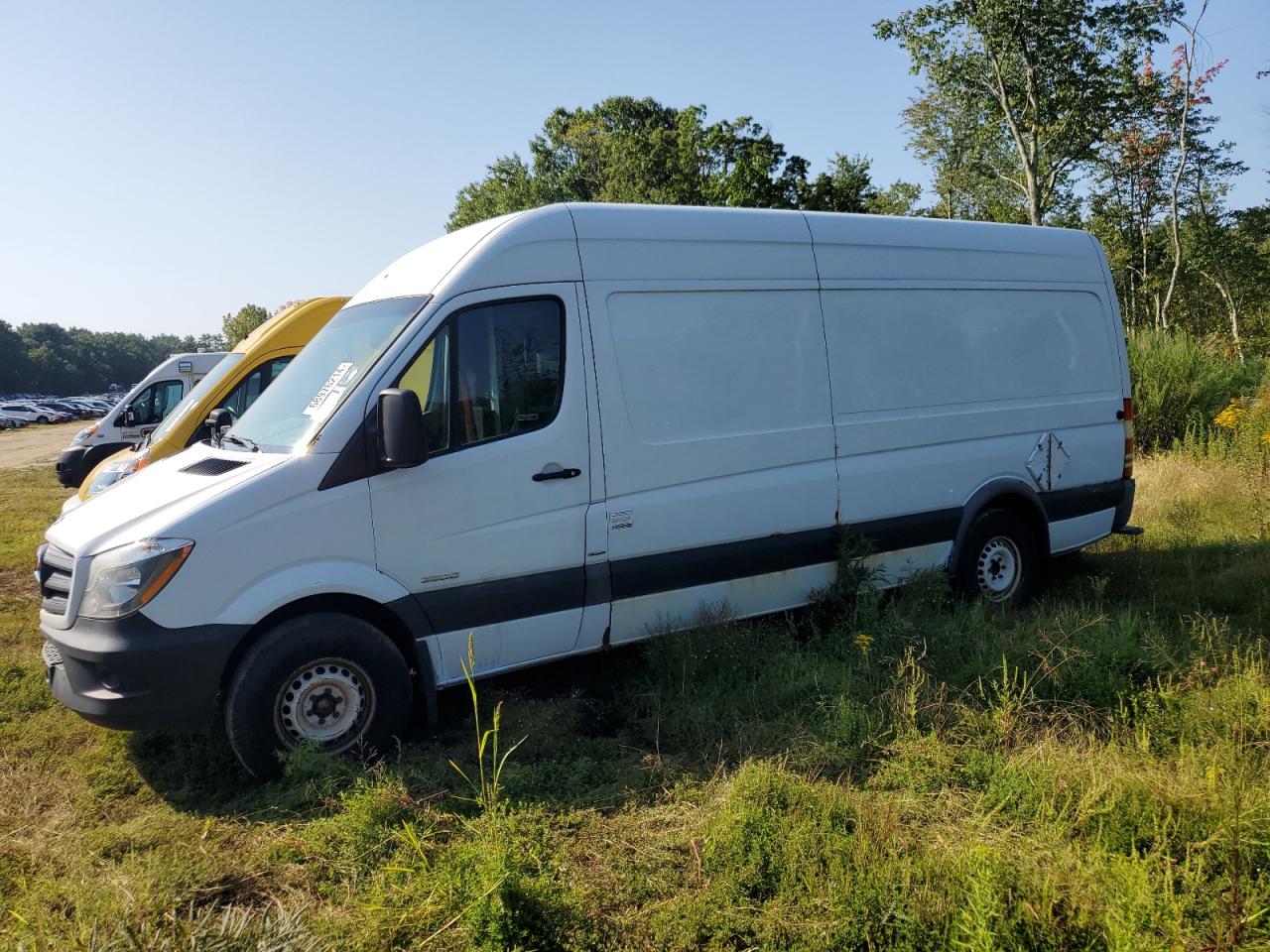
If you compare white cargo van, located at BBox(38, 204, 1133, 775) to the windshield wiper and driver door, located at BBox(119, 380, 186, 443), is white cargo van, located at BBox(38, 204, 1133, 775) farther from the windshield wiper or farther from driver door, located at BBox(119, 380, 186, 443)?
driver door, located at BBox(119, 380, 186, 443)

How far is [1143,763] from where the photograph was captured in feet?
12.6

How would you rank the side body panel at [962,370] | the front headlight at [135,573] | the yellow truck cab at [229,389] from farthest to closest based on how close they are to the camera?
the yellow truck cab at [229,389]
the side body panel at [962,370]
the front headlight at [135,573]

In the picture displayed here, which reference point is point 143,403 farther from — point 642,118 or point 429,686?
point 642,118

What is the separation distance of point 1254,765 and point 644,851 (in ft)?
8.34

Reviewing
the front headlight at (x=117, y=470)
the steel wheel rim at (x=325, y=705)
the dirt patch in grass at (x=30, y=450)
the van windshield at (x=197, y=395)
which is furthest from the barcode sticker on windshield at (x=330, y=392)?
the dirt patch in grass at (x=30, y=450)

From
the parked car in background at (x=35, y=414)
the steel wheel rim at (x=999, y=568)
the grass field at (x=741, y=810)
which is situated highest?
the parked car in background at (x=35, y=414)

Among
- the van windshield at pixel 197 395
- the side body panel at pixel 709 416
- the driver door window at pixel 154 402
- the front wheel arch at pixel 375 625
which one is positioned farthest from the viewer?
the driver door window at pixel 154 402

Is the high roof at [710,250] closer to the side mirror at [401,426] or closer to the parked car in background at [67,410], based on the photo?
the side mirror at [401,426]

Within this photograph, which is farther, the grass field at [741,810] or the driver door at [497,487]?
the driver door at [497,487]

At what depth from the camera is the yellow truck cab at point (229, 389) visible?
31.2ft

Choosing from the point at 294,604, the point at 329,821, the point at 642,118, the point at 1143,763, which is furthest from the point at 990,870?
the point at 642,118

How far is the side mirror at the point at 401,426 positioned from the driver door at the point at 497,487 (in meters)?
0.21

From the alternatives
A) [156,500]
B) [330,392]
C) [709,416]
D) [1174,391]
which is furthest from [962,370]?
[1174,391]

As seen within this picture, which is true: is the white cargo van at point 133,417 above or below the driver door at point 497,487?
above
